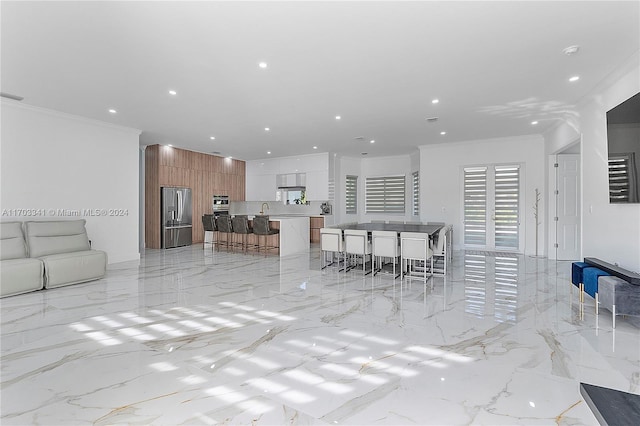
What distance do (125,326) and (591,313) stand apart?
5.15 m

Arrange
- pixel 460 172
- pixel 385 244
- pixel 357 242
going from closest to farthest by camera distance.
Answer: pixel 385 244 < pixel 357 242 < pixel 460 172

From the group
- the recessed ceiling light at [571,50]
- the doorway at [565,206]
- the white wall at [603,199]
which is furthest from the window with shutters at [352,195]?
the recessed ceiling light at [571,50]

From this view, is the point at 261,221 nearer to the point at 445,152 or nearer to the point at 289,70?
the point at 289,70

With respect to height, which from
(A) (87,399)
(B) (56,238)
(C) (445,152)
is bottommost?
(A) (87,399)

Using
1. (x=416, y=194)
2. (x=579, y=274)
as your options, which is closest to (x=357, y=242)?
(x=579, y=274)

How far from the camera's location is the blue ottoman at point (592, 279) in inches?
138

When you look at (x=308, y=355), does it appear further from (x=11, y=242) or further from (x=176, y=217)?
(x=176, y=217)

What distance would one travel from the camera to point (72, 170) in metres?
5.89

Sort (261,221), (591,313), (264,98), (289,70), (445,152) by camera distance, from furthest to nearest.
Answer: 1. (445,152)
2. (261,221)
3. (264,98)
4. (289,70)
5. (591,313)

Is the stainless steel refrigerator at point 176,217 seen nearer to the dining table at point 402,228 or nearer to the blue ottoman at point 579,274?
the dining table at point 402,228

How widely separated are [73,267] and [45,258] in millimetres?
364

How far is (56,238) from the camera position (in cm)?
505

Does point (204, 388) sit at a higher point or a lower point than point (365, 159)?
lower

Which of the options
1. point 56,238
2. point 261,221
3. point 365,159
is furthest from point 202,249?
point 365,159
